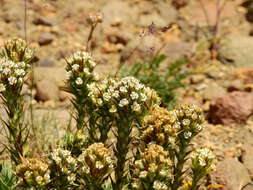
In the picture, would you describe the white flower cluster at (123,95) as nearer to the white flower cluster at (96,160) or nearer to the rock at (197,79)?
the white flower cluster at (96,160)

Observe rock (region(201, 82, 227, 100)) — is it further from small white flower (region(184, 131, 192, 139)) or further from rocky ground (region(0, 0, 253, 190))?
small white flower (region(184, 131, 192, 139))

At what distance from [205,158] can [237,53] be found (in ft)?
18.8

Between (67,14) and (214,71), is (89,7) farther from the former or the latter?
(214,71)

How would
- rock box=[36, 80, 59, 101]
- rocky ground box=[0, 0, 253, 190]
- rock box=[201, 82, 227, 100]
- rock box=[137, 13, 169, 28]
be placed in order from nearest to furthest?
rocky ground box=[0, 0, 253, 190] < rock box=[36, 80, 59, 101] < rock box=[201, 82, 227, 100] < rock box=[137, 13, 169, 28]

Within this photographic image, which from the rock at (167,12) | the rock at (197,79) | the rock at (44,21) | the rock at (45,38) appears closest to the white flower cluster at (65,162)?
the rock at (197,79)

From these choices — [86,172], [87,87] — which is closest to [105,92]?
[87,87]

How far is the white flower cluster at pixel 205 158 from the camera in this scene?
7.88 ft

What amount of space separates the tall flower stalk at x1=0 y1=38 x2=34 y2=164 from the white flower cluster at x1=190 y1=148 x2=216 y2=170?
1.29m

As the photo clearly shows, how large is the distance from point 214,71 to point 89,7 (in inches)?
155

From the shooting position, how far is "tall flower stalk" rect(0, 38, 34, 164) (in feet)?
8.25

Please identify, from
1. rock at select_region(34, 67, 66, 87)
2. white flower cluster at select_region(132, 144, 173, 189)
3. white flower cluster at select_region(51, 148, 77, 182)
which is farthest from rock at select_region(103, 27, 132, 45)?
white flower cluster at select_region(132, 144, 173, 189)

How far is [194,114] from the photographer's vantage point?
2.52m

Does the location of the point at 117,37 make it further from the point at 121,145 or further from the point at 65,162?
the point at 65,162

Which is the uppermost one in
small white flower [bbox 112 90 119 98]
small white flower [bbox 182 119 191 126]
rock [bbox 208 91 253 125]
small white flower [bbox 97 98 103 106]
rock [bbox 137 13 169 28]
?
rock [bbox 137 13 169 28]
